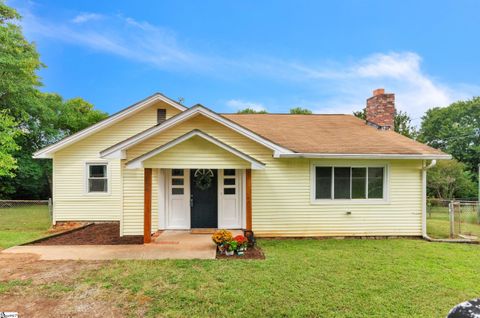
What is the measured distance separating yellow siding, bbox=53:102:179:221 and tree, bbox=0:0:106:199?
930 cm

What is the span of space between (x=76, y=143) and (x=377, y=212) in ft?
36.5

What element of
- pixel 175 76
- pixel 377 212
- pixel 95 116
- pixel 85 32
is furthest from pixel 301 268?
pixel 95 116

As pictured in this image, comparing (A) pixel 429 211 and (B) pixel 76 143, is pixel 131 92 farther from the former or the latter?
(A) pixel 429 211

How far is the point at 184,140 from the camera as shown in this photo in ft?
22.8

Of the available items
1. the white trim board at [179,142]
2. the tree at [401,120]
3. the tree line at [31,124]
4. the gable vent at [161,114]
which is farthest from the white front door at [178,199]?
the tree at [401,120]

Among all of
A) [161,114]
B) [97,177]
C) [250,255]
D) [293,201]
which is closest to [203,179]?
[293,201]

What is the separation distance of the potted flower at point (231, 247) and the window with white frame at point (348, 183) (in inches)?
126

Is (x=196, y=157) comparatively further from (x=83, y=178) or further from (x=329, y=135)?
(x=83, y=178)

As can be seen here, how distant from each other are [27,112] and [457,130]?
4792 cm

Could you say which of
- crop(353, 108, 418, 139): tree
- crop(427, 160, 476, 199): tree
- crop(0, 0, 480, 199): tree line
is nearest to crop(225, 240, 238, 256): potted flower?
crop(0, 0, 480, 199): tree line

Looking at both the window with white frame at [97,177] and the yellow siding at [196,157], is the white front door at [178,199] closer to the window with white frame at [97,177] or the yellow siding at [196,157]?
the yellow siding at [196,157]

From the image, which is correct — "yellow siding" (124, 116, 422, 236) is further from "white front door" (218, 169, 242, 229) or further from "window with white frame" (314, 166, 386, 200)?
"white front door" (218, 169, 242, 229)

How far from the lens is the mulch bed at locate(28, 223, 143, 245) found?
23.9 feet

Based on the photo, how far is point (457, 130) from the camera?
113ft
